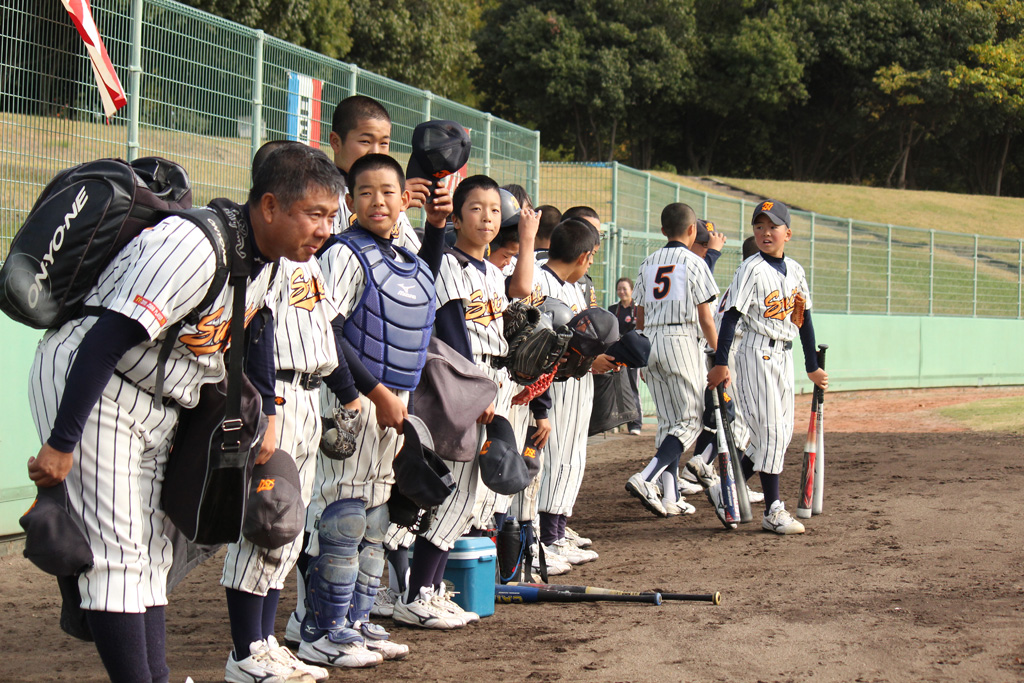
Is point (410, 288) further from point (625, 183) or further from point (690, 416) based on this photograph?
point (625, 183)

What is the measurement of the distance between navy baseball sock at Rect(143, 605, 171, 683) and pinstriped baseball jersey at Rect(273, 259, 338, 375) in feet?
2.91

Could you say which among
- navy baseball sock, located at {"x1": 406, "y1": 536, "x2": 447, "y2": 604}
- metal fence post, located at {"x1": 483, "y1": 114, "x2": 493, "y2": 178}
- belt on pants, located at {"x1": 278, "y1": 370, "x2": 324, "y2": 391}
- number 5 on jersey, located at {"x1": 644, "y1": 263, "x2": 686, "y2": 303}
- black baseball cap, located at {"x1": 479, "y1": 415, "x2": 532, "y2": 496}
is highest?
metal fence post, located at {"x1": 483, "y1": 114, "x2": 493, "y2": 178}

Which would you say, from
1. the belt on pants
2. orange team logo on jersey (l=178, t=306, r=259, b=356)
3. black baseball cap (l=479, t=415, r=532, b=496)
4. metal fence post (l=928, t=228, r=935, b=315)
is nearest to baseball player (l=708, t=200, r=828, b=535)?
black baseball cap (l=479, t=415, r=532, b=496)

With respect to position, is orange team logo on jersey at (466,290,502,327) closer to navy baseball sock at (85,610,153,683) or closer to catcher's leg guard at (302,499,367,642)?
catcher's leg guard at (302,499,367,642)

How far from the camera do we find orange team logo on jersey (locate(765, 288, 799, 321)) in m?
6.86

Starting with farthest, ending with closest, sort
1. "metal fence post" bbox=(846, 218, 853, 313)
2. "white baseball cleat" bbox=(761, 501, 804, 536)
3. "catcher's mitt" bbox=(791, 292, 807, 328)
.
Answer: "metal fence post" bbox=(846, 218, 853, 313), "catcher's mitt" bbox=(791, 292, 807, 328), "white baseball cleat" bbox=(761, 501, 804, 536)

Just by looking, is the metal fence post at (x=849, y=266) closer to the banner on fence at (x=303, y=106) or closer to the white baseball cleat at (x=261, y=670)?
the banner on fence at (x=303, y=106)

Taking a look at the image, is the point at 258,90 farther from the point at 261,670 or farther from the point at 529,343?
the point at 261,670

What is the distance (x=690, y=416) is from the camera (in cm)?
756

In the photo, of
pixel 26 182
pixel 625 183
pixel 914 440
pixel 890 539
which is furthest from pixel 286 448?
pixel 625 183

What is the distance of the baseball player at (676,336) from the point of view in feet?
24.5

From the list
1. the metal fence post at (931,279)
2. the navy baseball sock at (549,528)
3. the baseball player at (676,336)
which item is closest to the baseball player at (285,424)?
the navy baseball sock at (549,528)

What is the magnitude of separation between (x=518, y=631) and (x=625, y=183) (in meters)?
10.5

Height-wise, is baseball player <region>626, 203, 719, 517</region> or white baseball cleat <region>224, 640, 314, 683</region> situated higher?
baseball player <region>626, 203, 719, 517</region>
